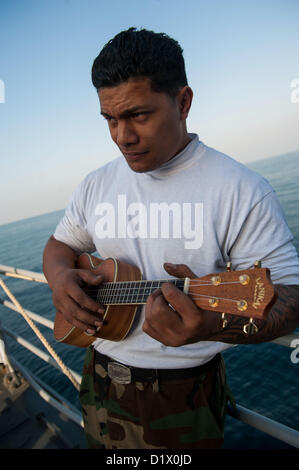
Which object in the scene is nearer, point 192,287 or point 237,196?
point 192,287

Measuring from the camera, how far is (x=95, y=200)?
1.70m

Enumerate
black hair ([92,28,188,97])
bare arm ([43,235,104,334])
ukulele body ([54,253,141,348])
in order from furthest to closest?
bare arm ([43,235,104,334]) < ukulele body ([54,253,141,348]) < black hair ([92,28,188,97])

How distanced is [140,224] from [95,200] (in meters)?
0.39

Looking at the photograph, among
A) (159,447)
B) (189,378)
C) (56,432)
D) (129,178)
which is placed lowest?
(56,432)

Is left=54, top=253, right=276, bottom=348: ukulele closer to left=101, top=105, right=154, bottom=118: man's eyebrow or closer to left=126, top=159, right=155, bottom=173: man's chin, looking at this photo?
left=126, top=159, right=155, bottom=173: man's chin

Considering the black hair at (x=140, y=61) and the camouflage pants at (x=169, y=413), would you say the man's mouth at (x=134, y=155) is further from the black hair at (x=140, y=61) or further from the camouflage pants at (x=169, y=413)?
the camouflage pants at (x=169, y=413)

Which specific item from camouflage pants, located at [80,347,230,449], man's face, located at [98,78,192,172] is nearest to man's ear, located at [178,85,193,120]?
man's face, located at [98,78,192,172]

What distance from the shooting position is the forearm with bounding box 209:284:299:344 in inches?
42.0

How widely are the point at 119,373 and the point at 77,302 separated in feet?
1.47

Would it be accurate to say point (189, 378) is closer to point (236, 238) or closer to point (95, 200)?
point (236, 238)

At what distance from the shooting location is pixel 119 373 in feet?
4.70

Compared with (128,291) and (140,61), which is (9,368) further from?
(140,61)

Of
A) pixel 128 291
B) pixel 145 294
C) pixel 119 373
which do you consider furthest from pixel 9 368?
pixel 145 294
